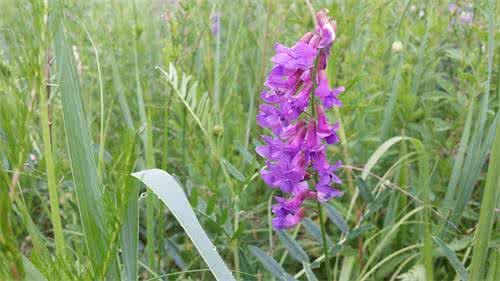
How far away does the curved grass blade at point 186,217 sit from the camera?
0.87m

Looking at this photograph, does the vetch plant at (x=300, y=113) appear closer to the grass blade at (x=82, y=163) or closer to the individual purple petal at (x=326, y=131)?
the individual purple petal at (x=326, y=131)

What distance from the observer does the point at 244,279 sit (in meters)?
1.32

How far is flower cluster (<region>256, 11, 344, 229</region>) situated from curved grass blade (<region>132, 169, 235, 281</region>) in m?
0.18

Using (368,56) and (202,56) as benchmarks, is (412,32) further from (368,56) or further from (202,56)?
(202,56)

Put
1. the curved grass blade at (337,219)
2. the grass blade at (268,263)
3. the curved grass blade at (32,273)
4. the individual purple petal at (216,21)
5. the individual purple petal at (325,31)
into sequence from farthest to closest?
1. the individual purple petal at (216,21)
2. the curved grass blade at (337,219)
3. the grass blade at (268,263)
4. the individual purple petal at (325,31)
5. the curved grass blade at (32,273)

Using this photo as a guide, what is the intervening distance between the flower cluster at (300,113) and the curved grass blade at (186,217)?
18cm

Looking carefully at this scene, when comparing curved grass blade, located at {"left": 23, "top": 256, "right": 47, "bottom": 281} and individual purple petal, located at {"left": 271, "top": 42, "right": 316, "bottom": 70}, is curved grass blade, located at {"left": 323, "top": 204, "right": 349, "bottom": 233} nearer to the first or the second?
individual purple petal, located at {"left": 271, "top": 42, "right": 316, "bottom": 70}

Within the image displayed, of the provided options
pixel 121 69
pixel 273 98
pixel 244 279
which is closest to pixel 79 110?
pixel 273 98

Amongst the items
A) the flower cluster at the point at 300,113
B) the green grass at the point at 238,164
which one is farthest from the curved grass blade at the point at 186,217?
the flower cluster at the point at 300,113

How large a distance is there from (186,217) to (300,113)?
0.28 m

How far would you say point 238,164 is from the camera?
1778mm

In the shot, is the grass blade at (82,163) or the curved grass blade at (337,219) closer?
the grass blade at (82,163)

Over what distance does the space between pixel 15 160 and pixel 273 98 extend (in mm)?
444

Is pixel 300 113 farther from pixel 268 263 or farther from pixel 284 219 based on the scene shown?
pixel 268 263
